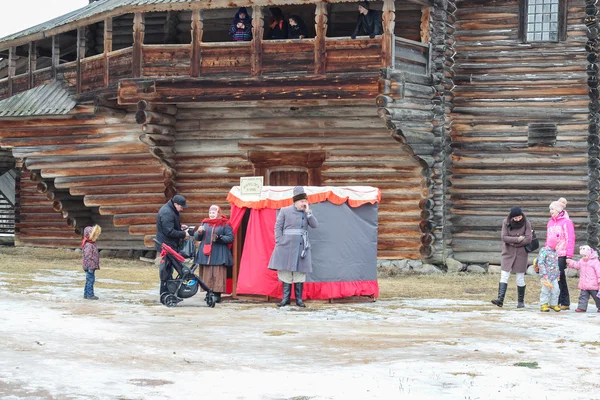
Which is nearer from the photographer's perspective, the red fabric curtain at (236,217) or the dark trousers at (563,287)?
the dark trousers at (563,287)

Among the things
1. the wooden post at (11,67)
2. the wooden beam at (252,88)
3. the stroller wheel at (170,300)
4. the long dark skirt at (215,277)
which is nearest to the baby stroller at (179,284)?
the stroller wheel at (170,300)

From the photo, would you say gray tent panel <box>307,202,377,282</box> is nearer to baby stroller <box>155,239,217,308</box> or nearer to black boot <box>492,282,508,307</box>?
baby stroller <box>155,239,217,308</box>

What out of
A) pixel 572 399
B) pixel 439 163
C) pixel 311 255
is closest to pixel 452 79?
pixel 439 163

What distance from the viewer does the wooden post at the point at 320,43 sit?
20.4 m

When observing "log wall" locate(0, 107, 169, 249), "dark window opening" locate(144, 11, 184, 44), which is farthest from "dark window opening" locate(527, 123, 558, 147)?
"dark window opening" locate(144, 11, 184, 44)

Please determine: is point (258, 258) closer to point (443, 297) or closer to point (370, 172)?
point (443, 297)

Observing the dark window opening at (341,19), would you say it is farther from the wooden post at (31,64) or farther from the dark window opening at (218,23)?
the wooden post at (31,64)

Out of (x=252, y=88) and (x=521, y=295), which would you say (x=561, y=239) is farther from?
(x=252, y=88)

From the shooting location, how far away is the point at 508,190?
22938 mm

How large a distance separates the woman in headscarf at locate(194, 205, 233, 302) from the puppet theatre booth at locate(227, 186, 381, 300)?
42 centimetres

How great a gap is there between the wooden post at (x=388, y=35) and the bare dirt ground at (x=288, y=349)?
5.54m

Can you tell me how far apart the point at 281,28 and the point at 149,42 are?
Result: 168 inches

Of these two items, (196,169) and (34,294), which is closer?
(34,294)

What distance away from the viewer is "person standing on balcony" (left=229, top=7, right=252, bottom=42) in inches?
858
